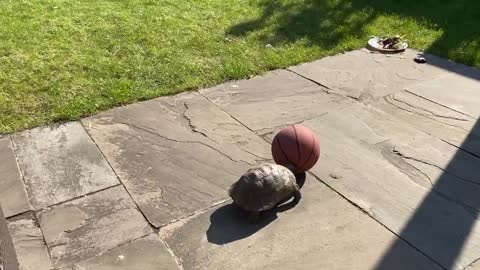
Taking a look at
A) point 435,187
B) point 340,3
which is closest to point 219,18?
point 340,3

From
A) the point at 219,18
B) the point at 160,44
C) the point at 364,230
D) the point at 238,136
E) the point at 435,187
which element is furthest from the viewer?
the point at 219,18

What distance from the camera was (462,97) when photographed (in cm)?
556

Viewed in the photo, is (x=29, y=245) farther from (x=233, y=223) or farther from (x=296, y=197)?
(x=296, y=197)

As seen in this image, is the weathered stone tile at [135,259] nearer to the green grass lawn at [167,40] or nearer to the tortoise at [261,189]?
the tortoise at [261,189]

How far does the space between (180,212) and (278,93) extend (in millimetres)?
2329

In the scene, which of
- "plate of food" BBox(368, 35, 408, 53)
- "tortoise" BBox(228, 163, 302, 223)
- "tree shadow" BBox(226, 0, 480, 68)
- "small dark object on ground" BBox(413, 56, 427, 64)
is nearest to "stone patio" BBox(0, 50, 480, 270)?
"tortoise" BBox(228, 163, 302, 223)

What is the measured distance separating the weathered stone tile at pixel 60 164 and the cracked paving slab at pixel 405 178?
1839 mm

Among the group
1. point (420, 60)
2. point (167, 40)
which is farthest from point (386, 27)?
point (167, 40)

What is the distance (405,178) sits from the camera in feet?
13.7

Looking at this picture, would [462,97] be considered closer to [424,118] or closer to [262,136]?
[424,118]

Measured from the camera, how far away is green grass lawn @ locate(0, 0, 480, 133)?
18.2 feet

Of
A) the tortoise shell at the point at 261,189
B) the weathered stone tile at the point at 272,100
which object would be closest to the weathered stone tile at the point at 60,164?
the tortoise shell at the point at 261,189

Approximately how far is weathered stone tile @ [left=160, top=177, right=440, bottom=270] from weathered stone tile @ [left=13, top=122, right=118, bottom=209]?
93 cm

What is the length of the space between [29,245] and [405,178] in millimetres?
2902
